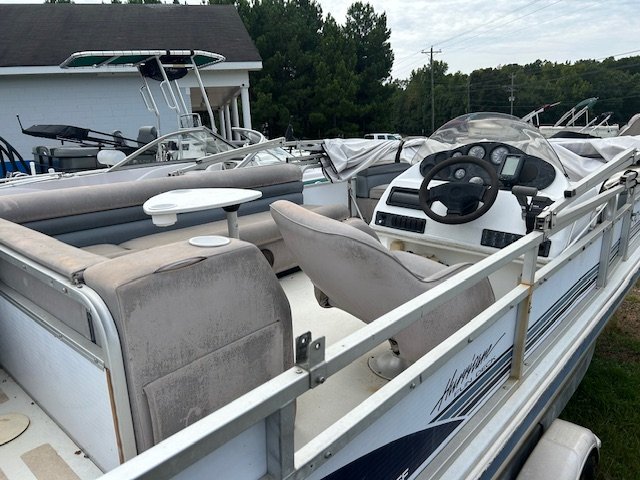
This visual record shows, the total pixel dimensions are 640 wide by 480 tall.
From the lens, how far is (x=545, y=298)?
1.71m

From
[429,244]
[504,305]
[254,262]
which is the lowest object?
[429,244]

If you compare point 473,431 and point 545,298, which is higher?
point 545,298

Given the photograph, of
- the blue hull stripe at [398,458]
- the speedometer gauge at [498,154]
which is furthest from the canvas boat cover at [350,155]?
the blue hull stripe at [398,458]

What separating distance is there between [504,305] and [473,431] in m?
0.40

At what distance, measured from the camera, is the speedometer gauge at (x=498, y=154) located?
9.33ft

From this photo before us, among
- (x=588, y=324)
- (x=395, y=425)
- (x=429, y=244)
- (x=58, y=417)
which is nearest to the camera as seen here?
(x=395, y=425)

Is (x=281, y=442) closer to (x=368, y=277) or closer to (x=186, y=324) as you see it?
(x=186, y=324)

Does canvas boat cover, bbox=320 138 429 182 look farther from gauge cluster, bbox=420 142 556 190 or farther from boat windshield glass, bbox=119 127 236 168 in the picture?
gauge cluster, bbox=420 142 556 190

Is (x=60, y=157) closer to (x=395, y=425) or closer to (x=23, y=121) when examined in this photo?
(x=23, y=121)

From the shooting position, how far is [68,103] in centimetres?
1147

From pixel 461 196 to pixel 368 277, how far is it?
1276 millimetres

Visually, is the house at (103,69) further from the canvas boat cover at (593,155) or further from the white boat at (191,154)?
the canvas boat cover at (593,155)

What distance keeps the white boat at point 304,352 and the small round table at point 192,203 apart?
256 mm

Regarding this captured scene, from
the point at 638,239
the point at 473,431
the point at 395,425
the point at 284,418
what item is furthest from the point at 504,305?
the point at 638,239
